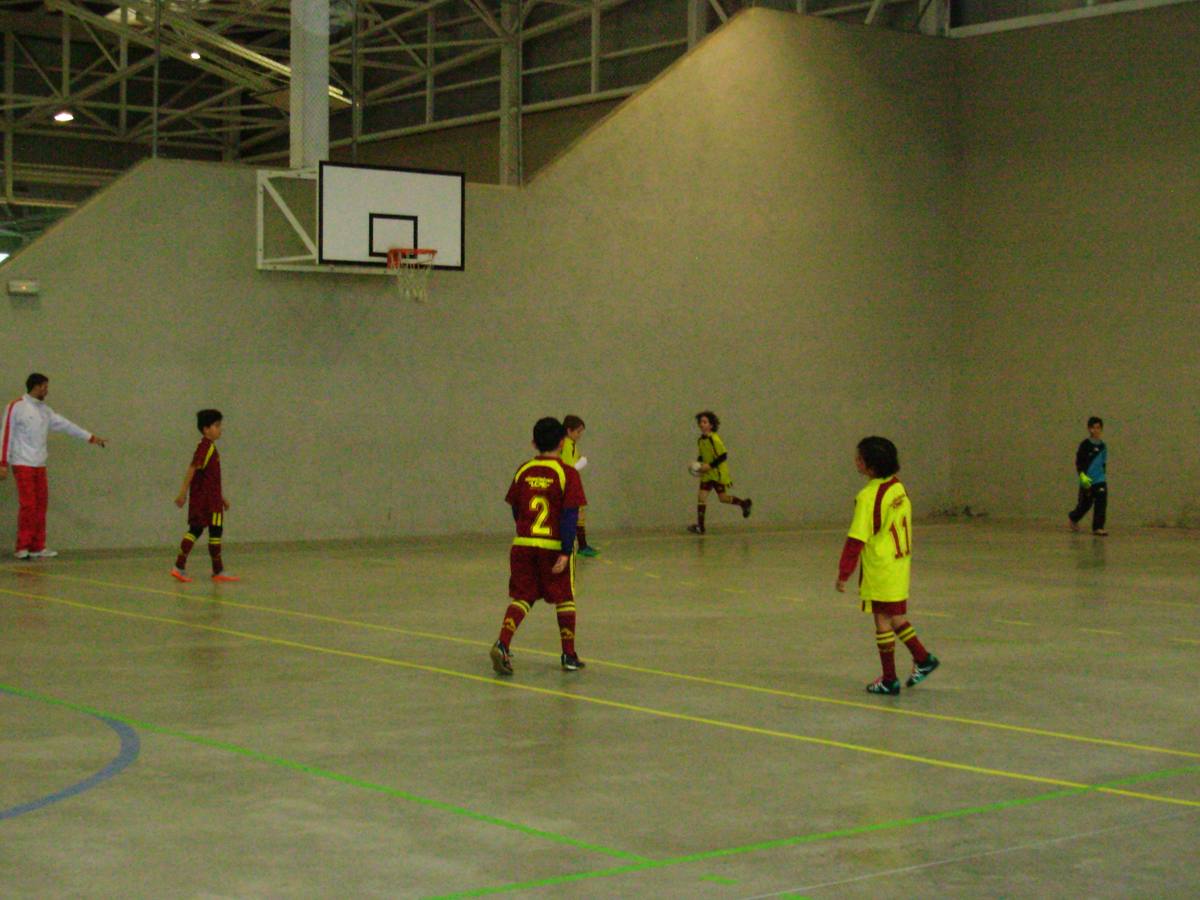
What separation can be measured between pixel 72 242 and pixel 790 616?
10316mm

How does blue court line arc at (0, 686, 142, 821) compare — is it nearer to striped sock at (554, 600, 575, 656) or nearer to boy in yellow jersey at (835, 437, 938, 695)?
striped sock at (554, 600, 575, 656)

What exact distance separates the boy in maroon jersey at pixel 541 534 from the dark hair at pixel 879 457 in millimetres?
1904

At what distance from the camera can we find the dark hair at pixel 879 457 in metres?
10.2

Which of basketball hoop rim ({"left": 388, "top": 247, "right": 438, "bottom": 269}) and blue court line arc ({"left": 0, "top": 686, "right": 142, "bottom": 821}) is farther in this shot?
basketball hoop rim ({"left": 388, "top": 247, "right": 438, "bottom": 269})

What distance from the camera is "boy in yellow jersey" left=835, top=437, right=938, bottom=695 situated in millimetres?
10086

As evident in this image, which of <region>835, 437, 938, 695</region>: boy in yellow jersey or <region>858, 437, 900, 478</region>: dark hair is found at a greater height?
<region>858, 437, 900, 478</region>: dark hair

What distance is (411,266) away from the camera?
20328 mm

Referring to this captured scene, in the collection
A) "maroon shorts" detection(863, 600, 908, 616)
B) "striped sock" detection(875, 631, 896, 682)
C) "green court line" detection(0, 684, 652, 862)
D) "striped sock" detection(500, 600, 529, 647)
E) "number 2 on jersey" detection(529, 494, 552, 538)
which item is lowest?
"green court line" detection(0, 684, 652, 862)

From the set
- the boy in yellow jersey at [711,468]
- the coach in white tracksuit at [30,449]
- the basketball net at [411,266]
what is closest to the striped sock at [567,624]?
the coach in white tracksuit at [30,449]

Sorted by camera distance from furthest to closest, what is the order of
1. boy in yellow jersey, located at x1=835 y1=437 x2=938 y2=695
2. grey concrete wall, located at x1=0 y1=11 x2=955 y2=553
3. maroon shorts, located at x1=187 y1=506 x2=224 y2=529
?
1. grey concrete wall, located at x1=0 y1=11 x2=955 y2=553
2. maroon shorts, located at x1=187 y1=506 x2=224 y2=529
3. boy in yellow jersey, located at x1=835 y1=437 x2=938 y2=695

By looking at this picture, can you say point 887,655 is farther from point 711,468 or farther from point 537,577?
point 711,468

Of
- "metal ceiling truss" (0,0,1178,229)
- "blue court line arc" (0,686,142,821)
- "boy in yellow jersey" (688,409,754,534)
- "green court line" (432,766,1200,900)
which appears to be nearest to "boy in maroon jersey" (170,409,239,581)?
"blue court line arc" (0,686,142,821)

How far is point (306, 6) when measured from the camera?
19.5 m

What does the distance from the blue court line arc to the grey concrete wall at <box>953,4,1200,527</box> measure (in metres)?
19.3
